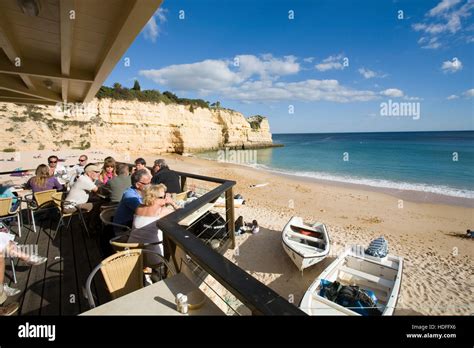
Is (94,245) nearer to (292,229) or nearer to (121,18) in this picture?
(121,18)

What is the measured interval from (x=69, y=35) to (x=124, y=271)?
2551 mm

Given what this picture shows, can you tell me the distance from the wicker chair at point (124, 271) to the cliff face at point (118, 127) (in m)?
24.3

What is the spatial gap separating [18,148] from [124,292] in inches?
961

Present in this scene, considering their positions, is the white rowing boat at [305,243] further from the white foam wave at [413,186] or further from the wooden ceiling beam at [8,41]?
the white foam wave at [413,186]

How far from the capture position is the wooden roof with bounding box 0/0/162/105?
2.13 m

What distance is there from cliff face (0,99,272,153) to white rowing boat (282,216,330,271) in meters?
23.7

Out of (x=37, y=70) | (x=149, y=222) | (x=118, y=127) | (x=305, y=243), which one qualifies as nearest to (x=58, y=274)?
(x=149, y=222)

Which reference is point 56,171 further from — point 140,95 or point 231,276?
point 140,95

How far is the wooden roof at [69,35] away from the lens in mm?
2133

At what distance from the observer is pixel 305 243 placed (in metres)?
5.95

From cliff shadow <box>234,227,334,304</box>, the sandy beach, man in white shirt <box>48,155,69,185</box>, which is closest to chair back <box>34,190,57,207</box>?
man in white shirt <box>48,155,69,185</box>

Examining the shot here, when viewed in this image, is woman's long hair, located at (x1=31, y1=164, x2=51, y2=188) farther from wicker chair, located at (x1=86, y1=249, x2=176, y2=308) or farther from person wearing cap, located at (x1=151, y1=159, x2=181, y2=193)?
wicker chair, located at (x1=86, y1=249, x2=176, y2=308)

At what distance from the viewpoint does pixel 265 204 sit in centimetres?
1130
